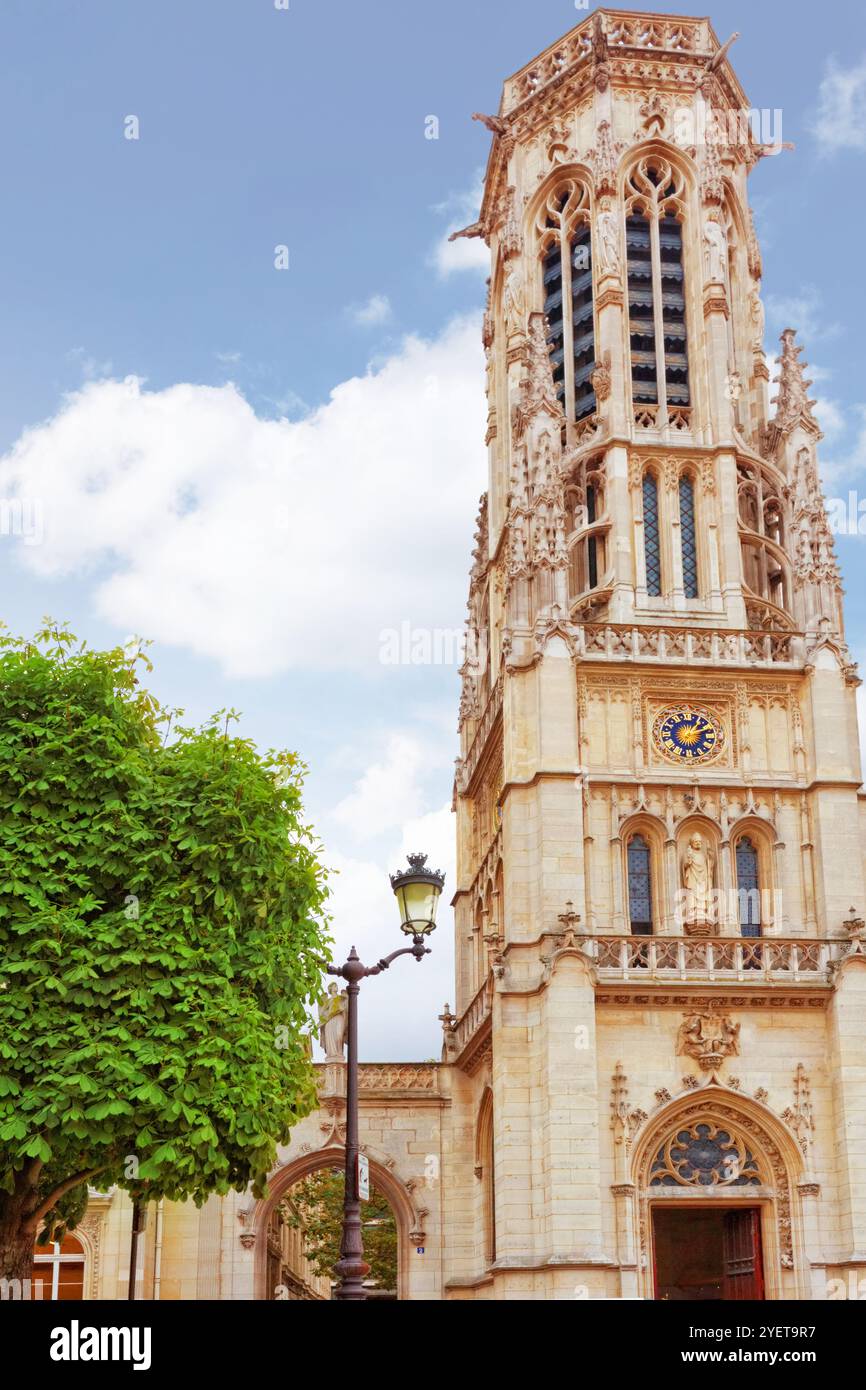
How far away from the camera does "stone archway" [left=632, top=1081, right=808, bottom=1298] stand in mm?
35094

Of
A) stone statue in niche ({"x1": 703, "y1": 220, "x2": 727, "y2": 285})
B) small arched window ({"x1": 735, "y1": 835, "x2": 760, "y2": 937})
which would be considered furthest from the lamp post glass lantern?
stone statue in niche ({"x1": 703, "y1": 220, "x2": 727, "y2": 285})

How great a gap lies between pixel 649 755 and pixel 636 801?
1323 millimetres

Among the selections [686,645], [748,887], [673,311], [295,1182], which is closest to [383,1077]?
[295,1182]

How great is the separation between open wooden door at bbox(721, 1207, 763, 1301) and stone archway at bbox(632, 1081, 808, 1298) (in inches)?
8.3

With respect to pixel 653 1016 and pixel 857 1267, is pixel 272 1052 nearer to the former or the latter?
pixel 653 1016

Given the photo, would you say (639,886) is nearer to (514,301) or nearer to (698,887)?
(698,887)

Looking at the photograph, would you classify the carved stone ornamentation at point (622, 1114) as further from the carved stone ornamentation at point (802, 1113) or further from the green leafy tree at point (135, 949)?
the green leafy tree at point (135, 949)

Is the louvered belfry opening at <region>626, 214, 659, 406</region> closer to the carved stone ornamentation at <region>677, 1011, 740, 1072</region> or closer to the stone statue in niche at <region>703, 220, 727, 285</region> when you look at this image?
the stone statue in niche at <region>703, 220, 727, 285</region>

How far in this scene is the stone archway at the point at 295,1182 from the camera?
40.0 m

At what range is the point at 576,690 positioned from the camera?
39219 millimetres

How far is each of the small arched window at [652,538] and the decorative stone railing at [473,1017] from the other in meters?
11.5

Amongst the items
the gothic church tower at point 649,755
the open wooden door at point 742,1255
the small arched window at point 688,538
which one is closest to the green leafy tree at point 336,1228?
the gothic church tower at point 649,755
